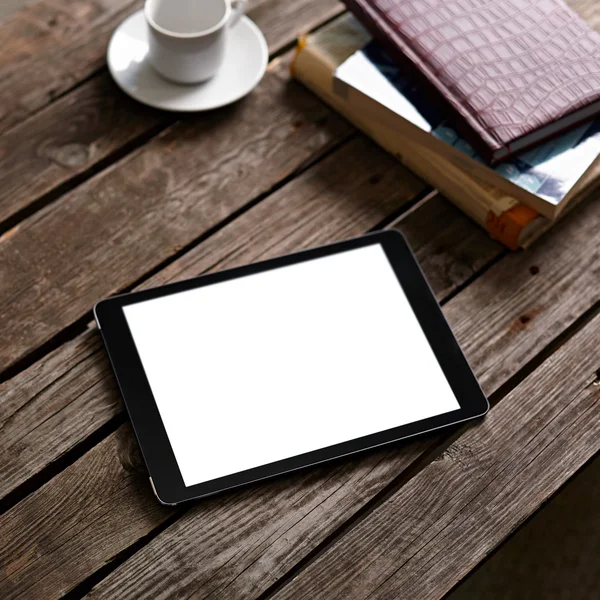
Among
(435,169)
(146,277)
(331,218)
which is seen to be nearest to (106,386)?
(146,277)

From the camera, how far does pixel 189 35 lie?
2.94ft

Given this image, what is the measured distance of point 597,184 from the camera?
3.15 feet

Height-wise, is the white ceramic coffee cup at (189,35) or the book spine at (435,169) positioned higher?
the white ceramic coffee cup at (189,35)

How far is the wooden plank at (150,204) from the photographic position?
2.72ft

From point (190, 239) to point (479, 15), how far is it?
0.41 metres

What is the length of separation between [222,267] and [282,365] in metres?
0.13

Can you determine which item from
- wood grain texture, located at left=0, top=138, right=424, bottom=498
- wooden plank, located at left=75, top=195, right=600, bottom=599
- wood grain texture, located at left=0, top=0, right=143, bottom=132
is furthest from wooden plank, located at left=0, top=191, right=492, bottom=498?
wood grain texture, located at left=0, top=0, right=143, bottom=132

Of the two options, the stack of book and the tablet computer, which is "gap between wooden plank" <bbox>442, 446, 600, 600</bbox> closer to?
the tablet computer

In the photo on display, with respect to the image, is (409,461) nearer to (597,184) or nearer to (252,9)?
(597,184)

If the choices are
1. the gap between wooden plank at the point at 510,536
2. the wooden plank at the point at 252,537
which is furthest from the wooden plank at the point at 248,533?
the gap between wooden plank at the point at 510,536

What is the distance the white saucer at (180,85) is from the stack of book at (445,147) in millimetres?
63

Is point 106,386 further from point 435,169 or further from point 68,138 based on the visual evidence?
point 435,169

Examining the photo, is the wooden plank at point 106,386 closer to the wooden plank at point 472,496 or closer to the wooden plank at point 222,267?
the wooden plank at point 222,267

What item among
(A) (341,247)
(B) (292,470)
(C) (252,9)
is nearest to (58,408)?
(B) (292,470)
